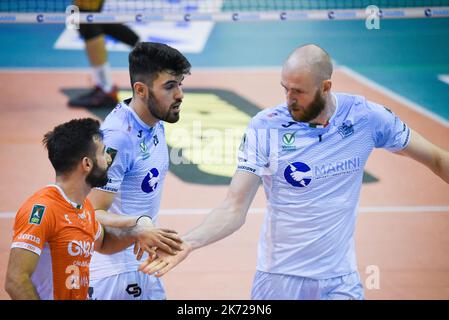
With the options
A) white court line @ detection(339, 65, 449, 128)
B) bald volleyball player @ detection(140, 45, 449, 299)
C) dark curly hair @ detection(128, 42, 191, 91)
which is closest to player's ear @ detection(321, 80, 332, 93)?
bald volleyball player @ detection(140, 45, 449, 299)

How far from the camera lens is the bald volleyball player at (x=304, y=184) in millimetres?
6320

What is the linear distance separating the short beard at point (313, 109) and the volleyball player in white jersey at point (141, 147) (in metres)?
1.01

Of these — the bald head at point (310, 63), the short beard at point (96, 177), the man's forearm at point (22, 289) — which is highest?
the bald head at point (310, 63)

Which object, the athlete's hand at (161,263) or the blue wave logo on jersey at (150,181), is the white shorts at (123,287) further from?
the athlete's hand at (161,263)

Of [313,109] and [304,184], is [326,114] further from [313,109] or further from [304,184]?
[304,184]

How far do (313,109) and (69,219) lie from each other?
1935 mm

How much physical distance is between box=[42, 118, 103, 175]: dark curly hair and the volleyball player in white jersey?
72 cm

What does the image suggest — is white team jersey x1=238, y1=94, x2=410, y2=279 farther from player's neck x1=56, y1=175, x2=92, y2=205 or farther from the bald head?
player's neck x1=56, y1=175, x2=92, y2=205

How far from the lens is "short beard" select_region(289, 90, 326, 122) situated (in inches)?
250

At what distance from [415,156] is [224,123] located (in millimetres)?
8265

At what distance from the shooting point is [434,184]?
1258 cm

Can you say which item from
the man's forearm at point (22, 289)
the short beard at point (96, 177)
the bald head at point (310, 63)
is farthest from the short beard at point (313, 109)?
the man's forearm at point (22, 289)
